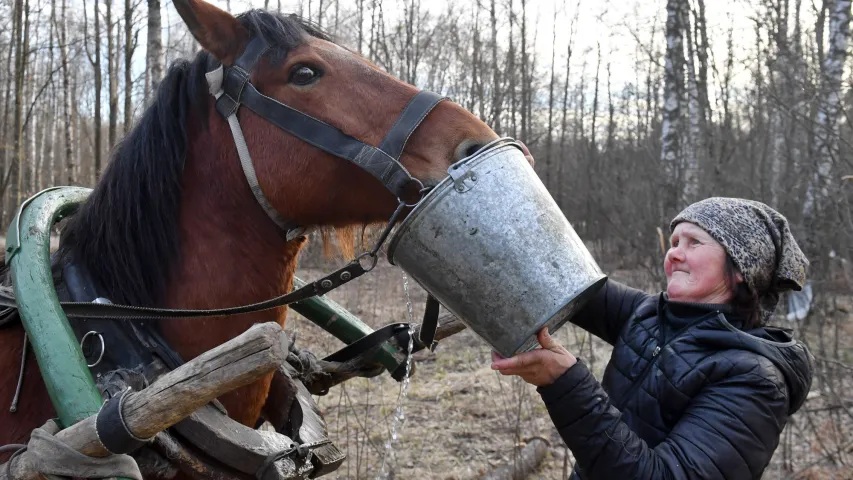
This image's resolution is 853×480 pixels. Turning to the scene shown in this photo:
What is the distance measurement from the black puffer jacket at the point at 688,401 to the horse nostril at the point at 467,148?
61cm

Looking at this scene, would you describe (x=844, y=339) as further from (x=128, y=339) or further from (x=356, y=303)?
(x=128, y=339)

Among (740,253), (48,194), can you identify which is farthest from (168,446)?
(740,253)

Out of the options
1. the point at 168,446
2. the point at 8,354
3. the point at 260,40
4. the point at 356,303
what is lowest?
the point at 356,303

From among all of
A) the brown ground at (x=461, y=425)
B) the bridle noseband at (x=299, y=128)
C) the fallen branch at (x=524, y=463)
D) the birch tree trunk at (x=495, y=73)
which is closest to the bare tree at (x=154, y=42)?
the brown ground at (x=461, y=425)

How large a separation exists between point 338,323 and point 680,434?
4.77ft

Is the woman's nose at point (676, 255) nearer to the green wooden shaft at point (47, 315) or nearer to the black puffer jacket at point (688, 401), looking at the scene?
the black puffer jacket at point (688, 401)

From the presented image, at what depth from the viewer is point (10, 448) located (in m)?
1.41

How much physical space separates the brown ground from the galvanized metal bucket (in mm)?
2196

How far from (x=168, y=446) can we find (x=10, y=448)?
35 cm

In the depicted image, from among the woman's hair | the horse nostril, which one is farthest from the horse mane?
the woman's hair

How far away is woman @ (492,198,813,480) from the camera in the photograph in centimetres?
149

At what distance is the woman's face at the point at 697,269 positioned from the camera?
5.66ft

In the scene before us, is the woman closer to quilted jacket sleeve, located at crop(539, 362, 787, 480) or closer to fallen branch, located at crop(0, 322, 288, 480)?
quilted jacket sleeve, located at crop(539, 362, 787, 480)

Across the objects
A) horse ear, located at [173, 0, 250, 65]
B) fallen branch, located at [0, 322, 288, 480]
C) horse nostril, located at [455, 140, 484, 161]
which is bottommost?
fallen branch, located at [0, 322, 288, 480]
